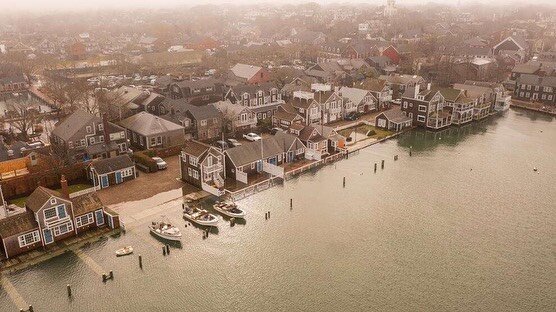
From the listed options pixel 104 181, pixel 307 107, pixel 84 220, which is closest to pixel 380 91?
pixel 307 107

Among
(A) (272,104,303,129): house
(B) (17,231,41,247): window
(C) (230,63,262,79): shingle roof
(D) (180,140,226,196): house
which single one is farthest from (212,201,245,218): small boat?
(C) (230,63,262,79): shingle roof

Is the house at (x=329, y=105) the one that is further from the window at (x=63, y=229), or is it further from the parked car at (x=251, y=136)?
the window at (x=63, y=229)

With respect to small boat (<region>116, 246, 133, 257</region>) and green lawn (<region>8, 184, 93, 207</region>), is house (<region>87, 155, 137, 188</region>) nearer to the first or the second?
green lawn (<region>8, 184, 93, 207</region>)

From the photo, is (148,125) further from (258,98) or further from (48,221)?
(48,221)

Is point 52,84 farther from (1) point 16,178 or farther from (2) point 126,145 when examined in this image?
(1) point 16,178

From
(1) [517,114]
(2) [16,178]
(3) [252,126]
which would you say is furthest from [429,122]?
(2) [16,178]

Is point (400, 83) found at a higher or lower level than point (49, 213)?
higher
